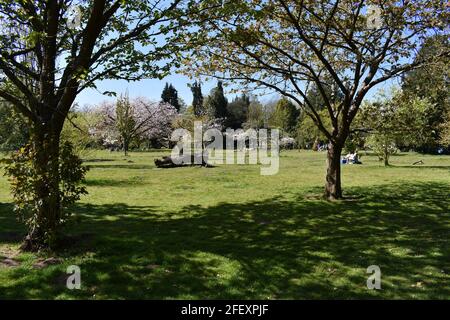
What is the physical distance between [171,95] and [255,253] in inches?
3361

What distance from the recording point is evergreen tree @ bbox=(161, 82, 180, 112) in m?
89.6

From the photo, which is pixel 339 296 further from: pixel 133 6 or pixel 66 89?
pixel 133 6

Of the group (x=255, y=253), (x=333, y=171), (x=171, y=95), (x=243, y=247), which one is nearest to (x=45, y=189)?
(x=243, y=247)

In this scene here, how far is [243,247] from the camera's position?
8.43 meters

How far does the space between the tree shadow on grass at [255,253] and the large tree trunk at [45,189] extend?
0.71m

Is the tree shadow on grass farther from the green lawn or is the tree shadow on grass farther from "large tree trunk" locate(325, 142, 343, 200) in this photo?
"large tree trunk" locate(325, 142, 343, 200)

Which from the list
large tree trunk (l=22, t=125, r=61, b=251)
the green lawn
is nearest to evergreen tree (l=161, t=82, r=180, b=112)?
the green lawn

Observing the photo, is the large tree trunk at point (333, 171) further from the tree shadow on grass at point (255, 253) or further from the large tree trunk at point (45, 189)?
the large tree trunk at point (45, 189)

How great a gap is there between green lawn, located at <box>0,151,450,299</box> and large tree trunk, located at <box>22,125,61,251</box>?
40cm

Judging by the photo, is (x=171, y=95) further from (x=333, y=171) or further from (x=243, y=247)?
(x=243, y=247)

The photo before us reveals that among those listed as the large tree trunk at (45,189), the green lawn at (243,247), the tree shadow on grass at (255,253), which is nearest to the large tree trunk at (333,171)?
the green lawn at (243,247)

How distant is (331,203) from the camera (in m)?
13.9
